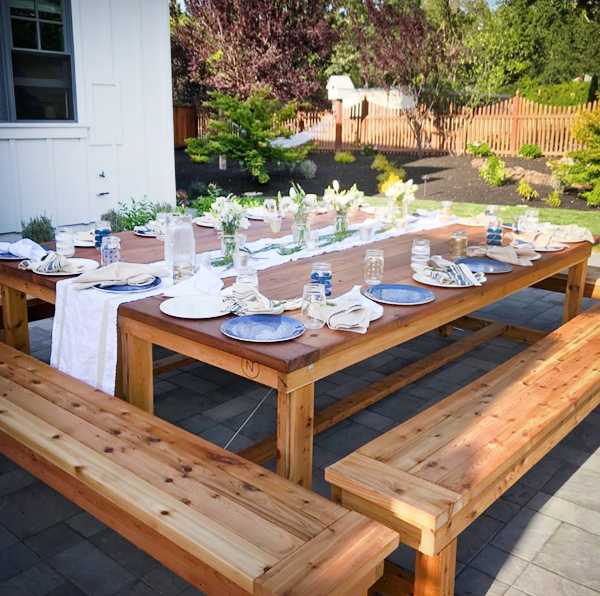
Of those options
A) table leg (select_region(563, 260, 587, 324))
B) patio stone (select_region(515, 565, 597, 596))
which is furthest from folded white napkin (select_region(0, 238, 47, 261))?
table leg (select_region(563, 260, 587, 324))

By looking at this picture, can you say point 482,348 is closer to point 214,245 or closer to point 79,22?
point 214,245

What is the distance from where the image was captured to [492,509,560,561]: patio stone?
268cm

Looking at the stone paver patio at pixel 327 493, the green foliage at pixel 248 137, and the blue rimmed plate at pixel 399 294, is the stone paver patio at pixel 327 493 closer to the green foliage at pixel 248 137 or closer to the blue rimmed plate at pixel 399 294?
the blue rimmed plate at pixel 399 294

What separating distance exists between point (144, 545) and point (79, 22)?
6.16 m

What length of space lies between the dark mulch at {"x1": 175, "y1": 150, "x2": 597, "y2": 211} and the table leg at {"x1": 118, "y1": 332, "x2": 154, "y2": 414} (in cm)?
1002

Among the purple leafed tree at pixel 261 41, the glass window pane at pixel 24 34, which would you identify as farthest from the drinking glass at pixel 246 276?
the purple leafed tree at pixel 261 41

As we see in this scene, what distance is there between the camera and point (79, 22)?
6.89 metres

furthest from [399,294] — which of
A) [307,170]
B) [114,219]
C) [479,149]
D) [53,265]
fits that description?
[479,149]

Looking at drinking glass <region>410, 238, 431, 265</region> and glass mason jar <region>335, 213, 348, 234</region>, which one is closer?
drinking glass <region>410, 238, 431, 265</region>

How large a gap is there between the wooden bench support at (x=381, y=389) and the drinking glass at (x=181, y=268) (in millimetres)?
843

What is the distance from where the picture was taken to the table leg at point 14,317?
11.8 feet

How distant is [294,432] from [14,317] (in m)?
1.98

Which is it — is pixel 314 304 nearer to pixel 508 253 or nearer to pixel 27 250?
pixel 508 253

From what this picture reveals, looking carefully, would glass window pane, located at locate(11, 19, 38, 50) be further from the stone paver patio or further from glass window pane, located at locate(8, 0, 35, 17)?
the stone paver patio
